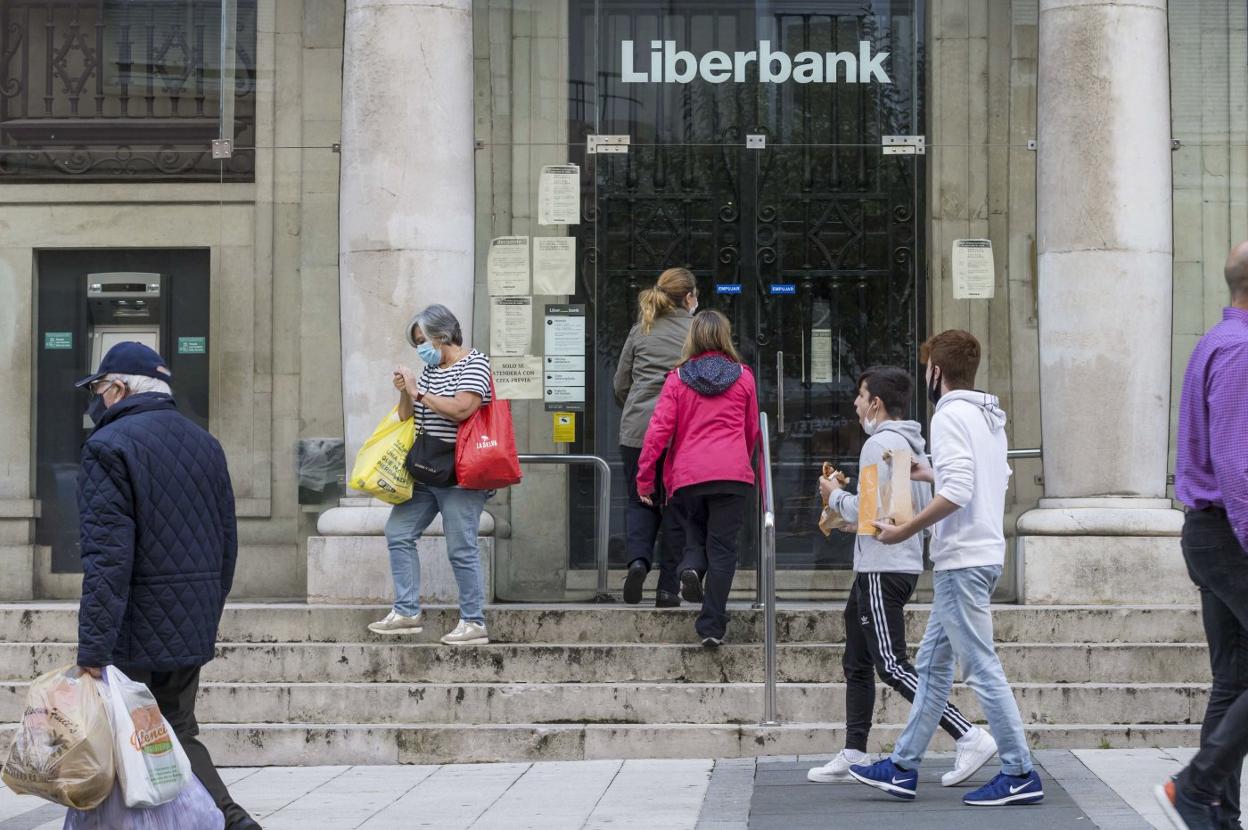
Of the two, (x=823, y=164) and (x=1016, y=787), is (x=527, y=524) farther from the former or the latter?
(x=1016, y=787)

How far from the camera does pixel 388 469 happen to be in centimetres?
951

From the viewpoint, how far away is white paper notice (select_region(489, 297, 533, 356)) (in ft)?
38.3

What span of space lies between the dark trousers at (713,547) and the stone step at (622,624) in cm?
43

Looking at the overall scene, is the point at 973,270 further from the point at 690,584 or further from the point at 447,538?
the point at 447,538

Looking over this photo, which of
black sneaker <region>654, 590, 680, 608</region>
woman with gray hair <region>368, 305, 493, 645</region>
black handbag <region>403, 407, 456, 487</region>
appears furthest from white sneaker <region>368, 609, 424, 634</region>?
black sneaker <region>654, 590, 680, 608</region>

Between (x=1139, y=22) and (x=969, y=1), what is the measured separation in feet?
5.11

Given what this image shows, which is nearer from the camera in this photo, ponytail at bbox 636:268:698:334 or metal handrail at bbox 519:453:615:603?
ponytail at bbox 636:268:698:334

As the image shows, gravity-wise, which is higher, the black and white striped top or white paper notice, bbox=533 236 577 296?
white paper notice, bbox=533 236 577 296

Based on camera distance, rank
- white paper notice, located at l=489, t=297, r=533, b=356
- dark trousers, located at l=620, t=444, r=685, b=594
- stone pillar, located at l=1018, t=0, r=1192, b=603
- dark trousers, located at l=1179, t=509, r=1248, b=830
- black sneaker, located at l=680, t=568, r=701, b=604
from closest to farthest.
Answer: dark trousers, located at l=1179, t=509, r=1248, b=830 < black sneaker, located at l=680, t=568, r=701, b=604 < dark trousers, located at l=620, t=444, r=685, b=594 < stone pillar, located at l=1018, t=0, r=1192, b=603 < white paper notice, located at l=489, t=297, r=533, b=356

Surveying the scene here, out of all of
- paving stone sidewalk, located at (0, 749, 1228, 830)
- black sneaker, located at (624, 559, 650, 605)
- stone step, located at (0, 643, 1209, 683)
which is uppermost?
black sneaker, located at (624, 559, 650, 605)

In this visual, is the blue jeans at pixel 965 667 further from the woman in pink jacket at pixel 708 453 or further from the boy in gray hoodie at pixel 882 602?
the woman in pink jacket at pixel 708 453

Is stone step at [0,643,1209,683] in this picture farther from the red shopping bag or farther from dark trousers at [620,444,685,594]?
the red shopping bag

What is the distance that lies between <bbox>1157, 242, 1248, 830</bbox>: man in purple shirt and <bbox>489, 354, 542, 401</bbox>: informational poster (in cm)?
636

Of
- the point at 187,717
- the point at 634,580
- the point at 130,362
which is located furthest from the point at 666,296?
the point at 187,717
